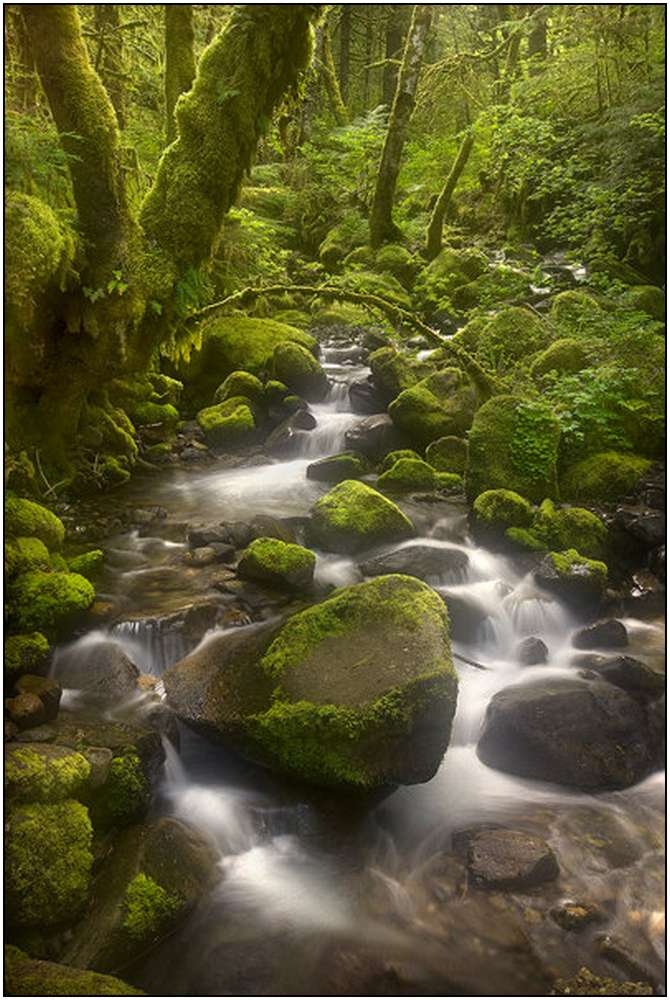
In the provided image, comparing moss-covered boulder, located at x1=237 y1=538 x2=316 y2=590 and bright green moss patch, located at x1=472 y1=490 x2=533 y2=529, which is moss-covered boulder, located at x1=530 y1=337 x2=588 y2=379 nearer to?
bright green moss patch, located at x1=472 y1=490 x2=533 y2=529

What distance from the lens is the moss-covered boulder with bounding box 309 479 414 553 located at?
7.27 meters

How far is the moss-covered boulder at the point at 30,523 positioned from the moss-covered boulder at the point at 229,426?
5127 mm

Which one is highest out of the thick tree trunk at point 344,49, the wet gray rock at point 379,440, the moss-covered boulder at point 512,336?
the thick tree trunk at point 344,49

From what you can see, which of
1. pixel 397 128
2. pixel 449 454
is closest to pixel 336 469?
pixel 449 454

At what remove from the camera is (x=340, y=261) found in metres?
16.8

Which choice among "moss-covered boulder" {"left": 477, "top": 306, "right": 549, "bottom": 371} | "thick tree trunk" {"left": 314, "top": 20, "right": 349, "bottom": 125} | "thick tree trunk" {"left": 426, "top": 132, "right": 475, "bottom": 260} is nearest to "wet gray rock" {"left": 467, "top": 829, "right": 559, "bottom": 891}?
"moss-covered boulder" {"left": 477, "top": 306, "right": 549, "bottom": 371}

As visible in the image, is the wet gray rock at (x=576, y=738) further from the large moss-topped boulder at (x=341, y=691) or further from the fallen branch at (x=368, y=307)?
the fallen branch at (x=368, y=307)

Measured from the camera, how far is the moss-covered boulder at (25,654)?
418cm

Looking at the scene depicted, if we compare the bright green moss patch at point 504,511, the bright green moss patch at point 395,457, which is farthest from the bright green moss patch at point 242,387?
the bright green moss patch at point 504,511

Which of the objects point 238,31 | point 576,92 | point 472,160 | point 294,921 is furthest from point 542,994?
point 472,160

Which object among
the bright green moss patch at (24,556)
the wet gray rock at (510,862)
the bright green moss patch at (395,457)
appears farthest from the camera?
the bright green moss patch at (395,457)

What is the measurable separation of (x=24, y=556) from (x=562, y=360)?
26.1 feet

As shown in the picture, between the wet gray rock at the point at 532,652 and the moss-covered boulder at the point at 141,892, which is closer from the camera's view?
the moss-covered boulder at the point at 141,892

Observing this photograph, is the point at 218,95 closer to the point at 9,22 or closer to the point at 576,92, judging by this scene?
the point at 9,22
